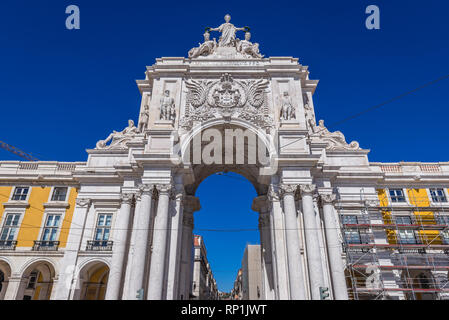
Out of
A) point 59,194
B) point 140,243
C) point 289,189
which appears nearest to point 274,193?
point 289,189

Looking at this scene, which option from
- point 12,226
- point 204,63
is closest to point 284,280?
point 204,63

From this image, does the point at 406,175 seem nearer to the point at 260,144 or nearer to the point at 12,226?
the point at 260,144

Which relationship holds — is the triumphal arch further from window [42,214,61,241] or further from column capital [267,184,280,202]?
window [42,214,61,241]

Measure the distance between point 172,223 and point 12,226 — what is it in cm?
1539

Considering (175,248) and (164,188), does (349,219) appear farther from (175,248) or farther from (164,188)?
(164,188)

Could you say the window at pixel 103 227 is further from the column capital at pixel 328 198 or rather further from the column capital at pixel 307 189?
the column capital at pixel 328 198

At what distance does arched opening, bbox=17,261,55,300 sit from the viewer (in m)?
27.9

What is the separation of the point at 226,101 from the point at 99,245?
17.2 meters

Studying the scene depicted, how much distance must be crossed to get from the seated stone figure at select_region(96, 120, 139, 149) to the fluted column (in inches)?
755

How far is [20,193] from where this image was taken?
31.4 m

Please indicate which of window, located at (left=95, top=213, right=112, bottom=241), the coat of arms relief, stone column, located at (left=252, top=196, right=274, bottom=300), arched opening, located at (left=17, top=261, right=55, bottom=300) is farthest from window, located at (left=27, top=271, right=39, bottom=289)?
stone column, located at (left=252, top=196, right=274, bottom=300)

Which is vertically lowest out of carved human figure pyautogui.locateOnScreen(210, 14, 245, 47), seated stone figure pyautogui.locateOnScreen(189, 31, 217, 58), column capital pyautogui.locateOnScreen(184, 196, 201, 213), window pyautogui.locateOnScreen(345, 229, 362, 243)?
window pyautogui.locateOnScreen(345, 229, 362, 243)

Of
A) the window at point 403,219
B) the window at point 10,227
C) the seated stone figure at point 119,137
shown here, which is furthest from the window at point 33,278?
the window at point 403,219
